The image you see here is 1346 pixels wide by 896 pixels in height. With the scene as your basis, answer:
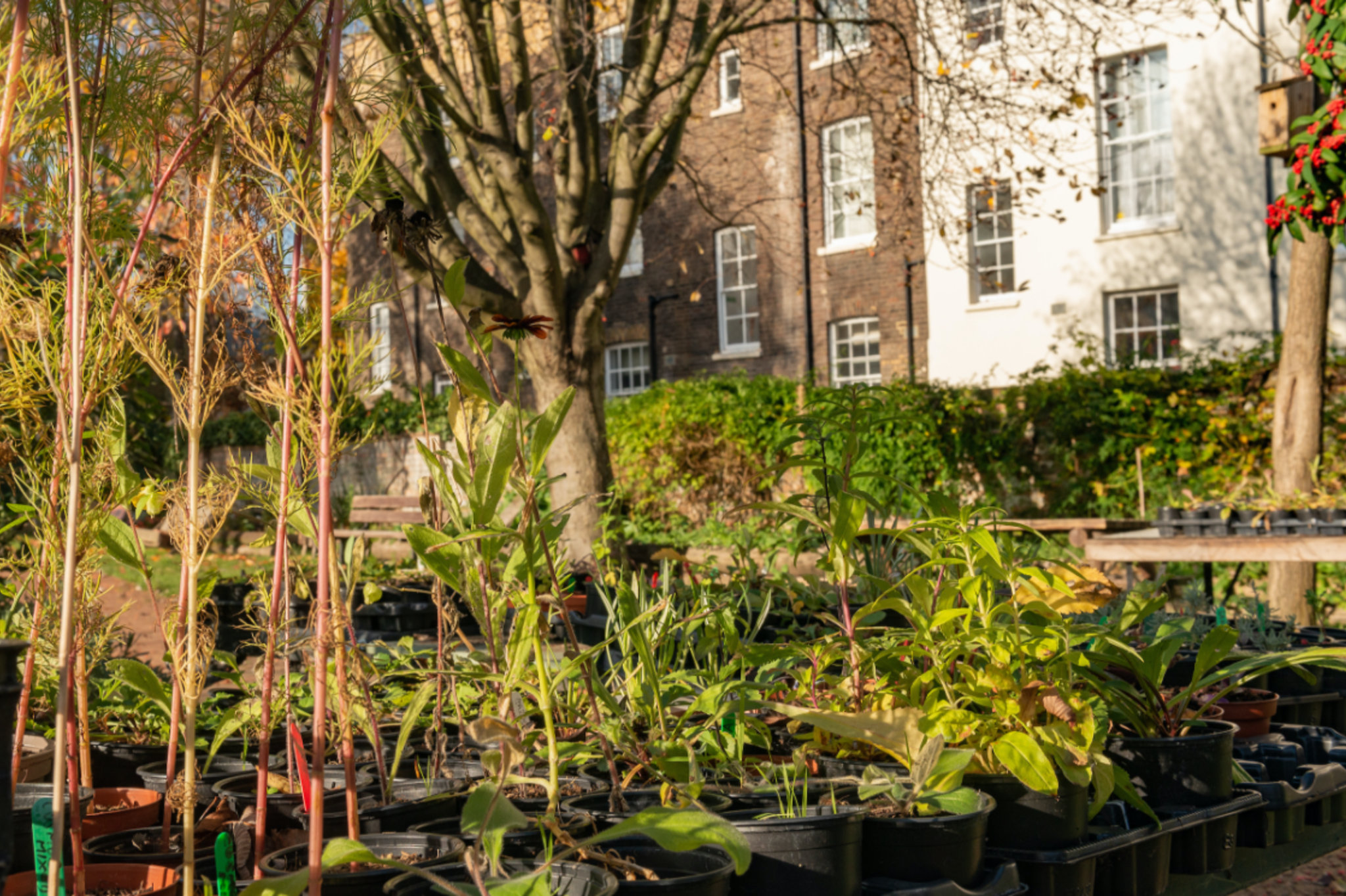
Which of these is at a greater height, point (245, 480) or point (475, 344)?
point (475, 344)

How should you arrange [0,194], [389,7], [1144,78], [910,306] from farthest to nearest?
[910,306] → [1144,78] → [389,7] → [0,194]

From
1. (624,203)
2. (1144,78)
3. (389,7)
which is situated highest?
(1144,78)

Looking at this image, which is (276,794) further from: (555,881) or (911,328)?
(911,328)

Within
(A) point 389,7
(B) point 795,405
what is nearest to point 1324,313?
(B) point 795,405

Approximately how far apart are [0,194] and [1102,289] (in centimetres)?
1340

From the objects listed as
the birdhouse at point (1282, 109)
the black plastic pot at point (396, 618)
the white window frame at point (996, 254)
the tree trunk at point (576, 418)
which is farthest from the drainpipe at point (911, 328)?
the black plastic pot at point (396, 618)

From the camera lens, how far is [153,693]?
146 centimetres

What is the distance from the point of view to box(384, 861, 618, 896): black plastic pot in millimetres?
1127

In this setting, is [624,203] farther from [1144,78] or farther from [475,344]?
[1144,78]

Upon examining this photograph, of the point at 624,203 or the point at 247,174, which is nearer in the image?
the point at 247,174

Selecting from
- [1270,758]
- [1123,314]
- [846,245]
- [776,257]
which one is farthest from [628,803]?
[776,257]

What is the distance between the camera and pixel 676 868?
1.22 meters

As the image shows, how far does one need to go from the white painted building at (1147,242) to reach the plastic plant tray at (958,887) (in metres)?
10.8

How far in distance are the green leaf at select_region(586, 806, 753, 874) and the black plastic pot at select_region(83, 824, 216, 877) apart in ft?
1.62
